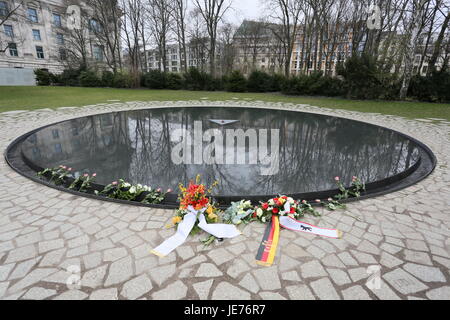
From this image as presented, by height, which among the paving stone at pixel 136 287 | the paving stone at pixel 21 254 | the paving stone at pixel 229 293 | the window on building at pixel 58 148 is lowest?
the paving stone at pixel 229 293

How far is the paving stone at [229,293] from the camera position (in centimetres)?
183

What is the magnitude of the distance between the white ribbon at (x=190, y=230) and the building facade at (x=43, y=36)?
Answer: 3515 centimetres

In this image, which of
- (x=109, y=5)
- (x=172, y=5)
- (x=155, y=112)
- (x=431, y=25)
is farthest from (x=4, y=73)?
(x=431, y=25)

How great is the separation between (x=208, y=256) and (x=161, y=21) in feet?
104

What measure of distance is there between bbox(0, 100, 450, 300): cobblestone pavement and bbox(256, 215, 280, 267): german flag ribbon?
64mm

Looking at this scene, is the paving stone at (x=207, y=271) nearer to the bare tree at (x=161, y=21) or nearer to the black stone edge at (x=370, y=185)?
the black stone edge at (x=370, y=185)

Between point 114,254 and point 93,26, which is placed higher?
point 93,26

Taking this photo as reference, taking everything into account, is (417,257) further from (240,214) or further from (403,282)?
(240,214)

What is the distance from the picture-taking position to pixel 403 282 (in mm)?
1960

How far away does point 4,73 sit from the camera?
1117 inches

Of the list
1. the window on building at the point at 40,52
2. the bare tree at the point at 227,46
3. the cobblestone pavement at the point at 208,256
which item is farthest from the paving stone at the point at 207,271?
the window on building at the point at 40,52

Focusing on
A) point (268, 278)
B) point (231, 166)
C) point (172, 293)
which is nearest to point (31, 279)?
point (172, 293)

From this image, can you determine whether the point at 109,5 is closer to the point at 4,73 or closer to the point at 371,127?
the point at 4,73

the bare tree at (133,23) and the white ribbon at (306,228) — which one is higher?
the bare tree at (133,23)
